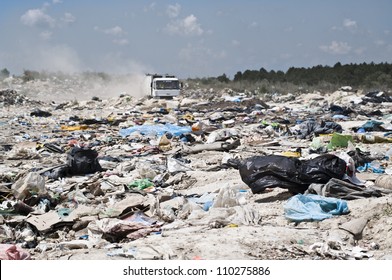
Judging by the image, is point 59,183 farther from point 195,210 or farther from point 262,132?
point 262,132

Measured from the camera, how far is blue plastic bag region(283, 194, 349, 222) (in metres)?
5.23

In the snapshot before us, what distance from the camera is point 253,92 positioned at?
118 ft

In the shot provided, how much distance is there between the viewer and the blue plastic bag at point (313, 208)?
5.23 m

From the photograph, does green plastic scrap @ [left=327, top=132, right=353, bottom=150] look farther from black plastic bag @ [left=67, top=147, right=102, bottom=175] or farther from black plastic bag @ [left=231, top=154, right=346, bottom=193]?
black plastic bag @ [left=67, top=147, right=102, bottom=175]

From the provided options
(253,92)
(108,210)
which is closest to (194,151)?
(108,210)

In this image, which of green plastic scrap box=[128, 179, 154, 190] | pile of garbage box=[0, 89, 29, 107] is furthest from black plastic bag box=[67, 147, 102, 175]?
pile of garbage box=[0, 89, 29, 107]

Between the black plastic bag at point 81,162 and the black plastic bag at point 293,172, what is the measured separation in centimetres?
326

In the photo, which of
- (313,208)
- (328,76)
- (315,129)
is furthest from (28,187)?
(328,76)

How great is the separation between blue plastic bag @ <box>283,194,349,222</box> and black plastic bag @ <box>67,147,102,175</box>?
4.03 m

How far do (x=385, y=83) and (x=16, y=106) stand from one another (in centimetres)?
2498

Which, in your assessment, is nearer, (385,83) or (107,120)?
(107,120)

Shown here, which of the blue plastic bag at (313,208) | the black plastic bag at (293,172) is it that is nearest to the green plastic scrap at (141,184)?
the black plastic bag at (293,172)

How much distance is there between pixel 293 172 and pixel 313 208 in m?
0.78

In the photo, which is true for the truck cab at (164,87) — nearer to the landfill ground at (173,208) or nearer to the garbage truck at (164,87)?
the garbage truck at (164,87)
